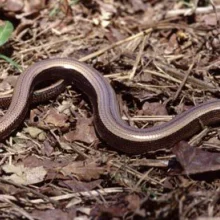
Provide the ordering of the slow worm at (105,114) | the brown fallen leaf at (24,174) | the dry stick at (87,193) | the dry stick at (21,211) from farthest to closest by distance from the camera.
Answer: the slow worm at (105,114)
the brown fallen leaf at (24,174)
the dry stick at (87,193)
the dry stick at (21,211)

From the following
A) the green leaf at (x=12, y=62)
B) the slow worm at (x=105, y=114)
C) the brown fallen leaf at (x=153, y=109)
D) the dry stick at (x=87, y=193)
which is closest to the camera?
the dry stick at (x=87, y=193)

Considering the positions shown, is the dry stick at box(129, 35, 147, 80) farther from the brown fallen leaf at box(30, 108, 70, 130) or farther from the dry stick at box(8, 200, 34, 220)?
the dry stick at box(8, 200, 34, 220)

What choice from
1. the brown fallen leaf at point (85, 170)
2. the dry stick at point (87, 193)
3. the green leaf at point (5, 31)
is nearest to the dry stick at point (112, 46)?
the green leaf at point (5, 31)

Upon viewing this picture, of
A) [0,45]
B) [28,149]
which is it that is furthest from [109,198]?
[0,45]

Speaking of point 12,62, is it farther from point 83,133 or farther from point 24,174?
point 24,174

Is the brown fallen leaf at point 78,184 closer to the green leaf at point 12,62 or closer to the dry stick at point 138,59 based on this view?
the dry stick at point 138,59

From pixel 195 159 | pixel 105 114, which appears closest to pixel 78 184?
pixel 105 114
